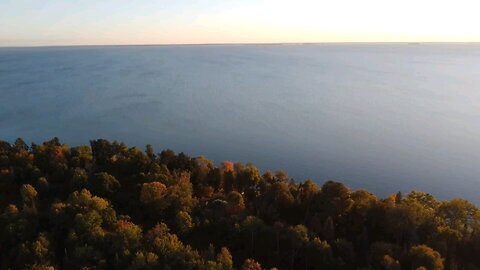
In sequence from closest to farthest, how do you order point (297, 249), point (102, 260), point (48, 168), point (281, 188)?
point (102, 260) → point (297, 249) → point (281, 188) → point (48, 168)

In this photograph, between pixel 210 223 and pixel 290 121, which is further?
pixel 290 121

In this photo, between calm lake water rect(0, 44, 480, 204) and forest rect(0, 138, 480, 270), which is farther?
calm lake water rect(0, 44, 480, 204)

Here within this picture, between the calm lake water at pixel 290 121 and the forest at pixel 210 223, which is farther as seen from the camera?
the calm lake water at pixel 290 121

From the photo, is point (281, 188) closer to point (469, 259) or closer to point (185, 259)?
point (185, 259)

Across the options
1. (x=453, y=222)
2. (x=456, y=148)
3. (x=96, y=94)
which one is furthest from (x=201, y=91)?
(x=453, y=222)
